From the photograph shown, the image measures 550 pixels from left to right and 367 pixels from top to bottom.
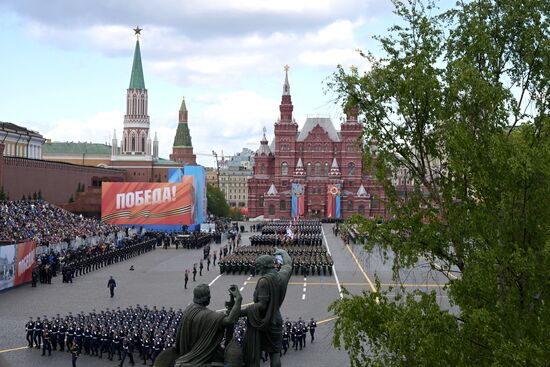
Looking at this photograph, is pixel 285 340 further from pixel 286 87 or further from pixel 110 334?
pixel 286 87

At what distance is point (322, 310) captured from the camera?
1147 inches

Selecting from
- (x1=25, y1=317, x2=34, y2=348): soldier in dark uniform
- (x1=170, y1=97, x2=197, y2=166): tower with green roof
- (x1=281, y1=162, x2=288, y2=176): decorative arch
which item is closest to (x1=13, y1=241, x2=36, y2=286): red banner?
(x1=25, y1=317, x2=34, y2=348): soldier in dark uniform

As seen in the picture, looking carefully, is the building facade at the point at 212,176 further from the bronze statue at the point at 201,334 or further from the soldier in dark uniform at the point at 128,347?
the bronze statue at the point at 201,334

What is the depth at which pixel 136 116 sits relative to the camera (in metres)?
121

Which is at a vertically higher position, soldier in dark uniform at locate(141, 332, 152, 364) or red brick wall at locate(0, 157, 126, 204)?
red brick wall at locate(0, 157, 126, 204)

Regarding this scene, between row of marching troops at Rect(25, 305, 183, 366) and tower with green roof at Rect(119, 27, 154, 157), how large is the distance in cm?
9729

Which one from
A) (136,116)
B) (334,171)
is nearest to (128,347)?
(334,171)

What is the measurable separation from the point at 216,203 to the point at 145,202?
156ft

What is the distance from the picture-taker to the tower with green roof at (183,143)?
14525 centimetres

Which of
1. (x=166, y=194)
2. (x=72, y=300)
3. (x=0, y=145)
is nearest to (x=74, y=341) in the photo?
(x=72, y=300)

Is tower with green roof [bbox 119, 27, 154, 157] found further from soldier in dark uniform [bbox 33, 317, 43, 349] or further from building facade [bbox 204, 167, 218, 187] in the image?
soldier in dark uniform [bbox 33, 317, 43, 349]

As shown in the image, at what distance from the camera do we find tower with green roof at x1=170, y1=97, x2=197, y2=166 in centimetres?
14525

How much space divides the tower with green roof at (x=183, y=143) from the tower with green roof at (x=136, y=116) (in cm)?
2362

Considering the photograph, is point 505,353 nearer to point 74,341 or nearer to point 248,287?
point 74,341
